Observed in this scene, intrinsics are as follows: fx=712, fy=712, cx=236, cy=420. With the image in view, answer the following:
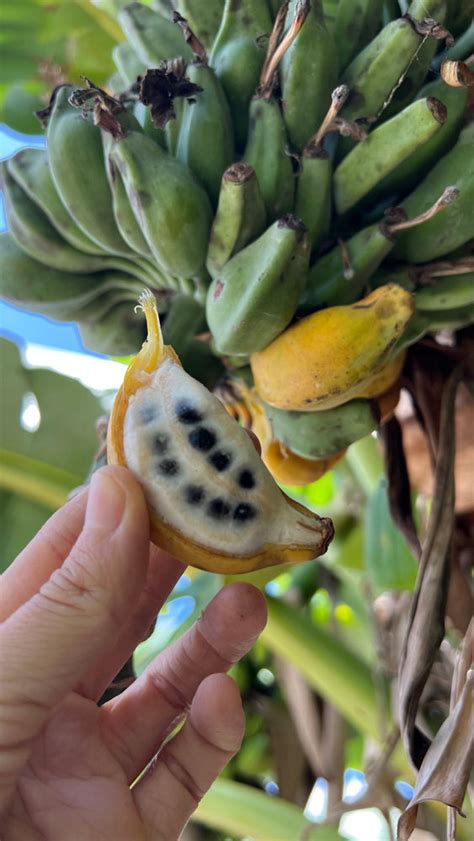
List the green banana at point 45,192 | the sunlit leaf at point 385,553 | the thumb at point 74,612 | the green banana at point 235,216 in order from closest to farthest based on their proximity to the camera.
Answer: the thumb at point 74,612, the green banana at point 235,216, the green banana at point 45,192, the sunlit leaf at point 385,553

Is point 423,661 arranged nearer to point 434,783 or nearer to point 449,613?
point 434,783

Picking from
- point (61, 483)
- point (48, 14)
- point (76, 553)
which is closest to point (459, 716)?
point (76, 553)

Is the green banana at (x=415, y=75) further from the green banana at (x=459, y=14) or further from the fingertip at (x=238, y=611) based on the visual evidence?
the fingertip at (x=238, y=611)

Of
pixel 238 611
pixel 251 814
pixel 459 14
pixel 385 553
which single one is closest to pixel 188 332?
pixel 238 611

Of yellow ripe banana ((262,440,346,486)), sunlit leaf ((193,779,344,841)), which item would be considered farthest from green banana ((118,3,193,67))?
sunlit leaf ((193,779,344,841))

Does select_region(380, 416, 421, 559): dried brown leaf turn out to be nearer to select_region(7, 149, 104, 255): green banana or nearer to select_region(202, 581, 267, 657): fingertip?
select_region(202, 581, 267, 657): fingertip

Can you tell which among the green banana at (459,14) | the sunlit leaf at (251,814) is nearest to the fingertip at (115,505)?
the green banana at (459,14)
